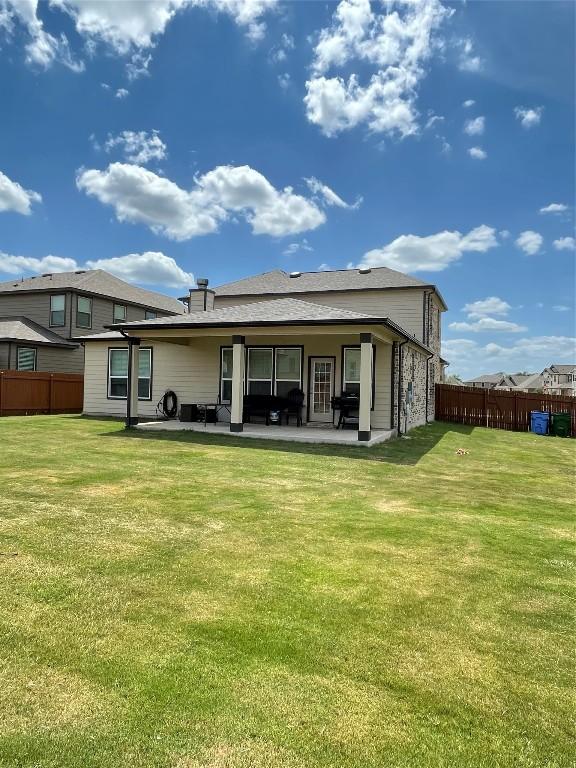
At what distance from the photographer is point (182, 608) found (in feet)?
9.78

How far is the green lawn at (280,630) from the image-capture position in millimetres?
1919

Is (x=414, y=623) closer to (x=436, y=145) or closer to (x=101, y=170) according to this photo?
(x=436, y=145)

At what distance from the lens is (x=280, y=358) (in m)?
15.0

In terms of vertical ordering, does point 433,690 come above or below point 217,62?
below

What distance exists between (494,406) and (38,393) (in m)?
19.2

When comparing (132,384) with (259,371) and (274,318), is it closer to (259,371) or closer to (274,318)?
(259,371)

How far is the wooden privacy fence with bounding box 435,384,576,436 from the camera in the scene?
61.1 ft

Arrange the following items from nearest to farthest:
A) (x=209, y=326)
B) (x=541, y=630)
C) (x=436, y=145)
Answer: (x=541, y=630), (x=209, y=326), (x=436, y=145)

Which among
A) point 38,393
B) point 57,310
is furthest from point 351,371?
point 57,310

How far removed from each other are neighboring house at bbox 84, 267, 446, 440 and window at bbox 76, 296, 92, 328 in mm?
7432

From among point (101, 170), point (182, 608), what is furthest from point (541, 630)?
point (101, 170)

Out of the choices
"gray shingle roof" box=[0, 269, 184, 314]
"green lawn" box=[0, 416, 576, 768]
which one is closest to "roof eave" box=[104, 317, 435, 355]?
"green lawn" box=[0, 416, 576, 768]

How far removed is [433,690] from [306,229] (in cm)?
2657

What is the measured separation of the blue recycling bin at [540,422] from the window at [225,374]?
11.9m
